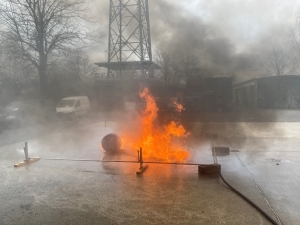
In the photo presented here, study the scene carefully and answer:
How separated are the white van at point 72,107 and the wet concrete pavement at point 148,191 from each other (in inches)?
369

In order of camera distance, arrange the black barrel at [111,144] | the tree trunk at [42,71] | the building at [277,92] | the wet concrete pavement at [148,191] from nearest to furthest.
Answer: the wet concrete pavement at [148,191]
the black barrel at [111,144]
the tree trunk at [42,71]
the building at [277,92]

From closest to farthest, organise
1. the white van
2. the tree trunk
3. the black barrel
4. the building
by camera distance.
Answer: the black barrel < the white van < the tree trunk < the building

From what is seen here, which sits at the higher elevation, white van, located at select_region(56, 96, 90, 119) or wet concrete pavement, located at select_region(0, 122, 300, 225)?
white van, located at select_region(56, 96, 90, 119)

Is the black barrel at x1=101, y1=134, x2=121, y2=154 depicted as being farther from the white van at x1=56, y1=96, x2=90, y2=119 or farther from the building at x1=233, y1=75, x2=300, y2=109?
the building at x1=233, y1=75, x2=300, y2=109

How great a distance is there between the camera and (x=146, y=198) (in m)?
4.43

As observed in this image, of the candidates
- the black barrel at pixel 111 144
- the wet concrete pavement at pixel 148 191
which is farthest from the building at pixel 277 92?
the black barrel at pixel 111 144

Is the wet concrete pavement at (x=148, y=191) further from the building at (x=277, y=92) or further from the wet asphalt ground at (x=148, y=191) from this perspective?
the building at (x=277, y=92)

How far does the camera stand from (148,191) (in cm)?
475

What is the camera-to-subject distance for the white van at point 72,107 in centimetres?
1703

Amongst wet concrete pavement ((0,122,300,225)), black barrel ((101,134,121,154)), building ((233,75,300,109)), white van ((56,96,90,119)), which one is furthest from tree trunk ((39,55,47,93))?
building ((233,75,300,109))

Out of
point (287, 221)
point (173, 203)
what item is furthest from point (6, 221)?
point (287, 221)

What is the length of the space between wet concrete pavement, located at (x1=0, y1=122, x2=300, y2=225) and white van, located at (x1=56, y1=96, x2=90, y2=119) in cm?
936

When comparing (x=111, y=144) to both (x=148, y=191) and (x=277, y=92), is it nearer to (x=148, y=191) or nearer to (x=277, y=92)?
(x=148, y=191)

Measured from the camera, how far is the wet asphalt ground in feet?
12.4
